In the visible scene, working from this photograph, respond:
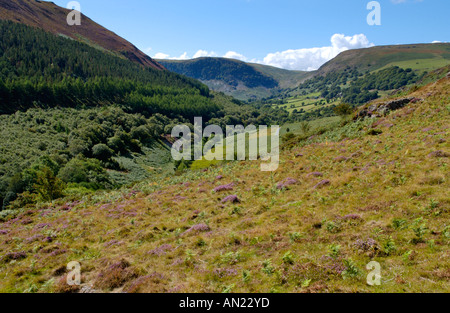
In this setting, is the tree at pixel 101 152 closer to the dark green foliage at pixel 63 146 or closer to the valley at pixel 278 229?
the dark green foliage at pixel 63 146

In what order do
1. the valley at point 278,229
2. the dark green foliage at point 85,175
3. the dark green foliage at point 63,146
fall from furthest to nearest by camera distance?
the dark green foliage at point 85,175, the dark green foliage at point 63,146, the valley at point 278,229

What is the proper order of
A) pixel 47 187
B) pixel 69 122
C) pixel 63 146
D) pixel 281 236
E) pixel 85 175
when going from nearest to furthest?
1. pixel 281 236
2. pixel 47 187
3. pixel 85 175
4. pixel 63 146
5. pixel 69 122

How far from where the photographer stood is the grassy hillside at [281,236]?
30.0 feet

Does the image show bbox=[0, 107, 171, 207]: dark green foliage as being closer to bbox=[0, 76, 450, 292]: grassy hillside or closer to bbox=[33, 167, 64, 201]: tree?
bbox=[33, 167, 64, 201]: tree

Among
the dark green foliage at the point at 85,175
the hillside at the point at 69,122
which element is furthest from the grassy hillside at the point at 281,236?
the hillside at the point at 69,122

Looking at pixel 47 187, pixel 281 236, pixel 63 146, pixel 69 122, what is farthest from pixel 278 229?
pixel 69 122

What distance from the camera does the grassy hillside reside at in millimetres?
9148

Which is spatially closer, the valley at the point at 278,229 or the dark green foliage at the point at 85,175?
the valley at the point at 278,229

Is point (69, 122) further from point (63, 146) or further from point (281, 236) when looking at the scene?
point (281, 236)

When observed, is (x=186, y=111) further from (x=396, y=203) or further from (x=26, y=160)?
(x=396, y=203)

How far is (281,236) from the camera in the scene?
12891 millimetres

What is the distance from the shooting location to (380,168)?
19.0 metres

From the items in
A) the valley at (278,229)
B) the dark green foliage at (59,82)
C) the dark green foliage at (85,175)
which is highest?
the dark green foliage at (59,82)
